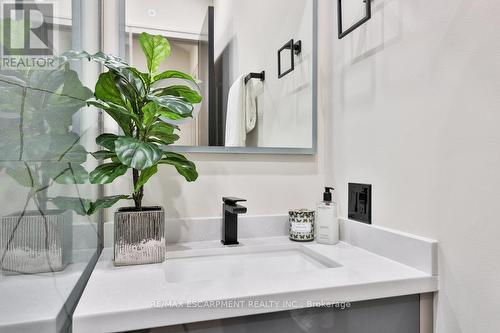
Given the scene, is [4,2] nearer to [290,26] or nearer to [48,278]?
[48,278]

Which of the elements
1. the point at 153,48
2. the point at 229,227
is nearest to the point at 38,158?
the point at 153,48

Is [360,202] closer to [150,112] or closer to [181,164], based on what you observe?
[181,164]

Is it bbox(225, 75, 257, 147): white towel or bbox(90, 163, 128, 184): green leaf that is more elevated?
bbox(225, 75, 257, 147): white towel

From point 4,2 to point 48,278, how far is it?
42 cm

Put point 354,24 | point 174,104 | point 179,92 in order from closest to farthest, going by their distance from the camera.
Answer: point 174,104, point 179,92, point 354,24

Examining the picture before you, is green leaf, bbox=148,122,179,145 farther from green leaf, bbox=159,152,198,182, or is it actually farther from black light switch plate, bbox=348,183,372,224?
black light switch plate, bbox=348,183,372,224

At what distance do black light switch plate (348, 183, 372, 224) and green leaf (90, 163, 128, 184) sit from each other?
2.33 feet

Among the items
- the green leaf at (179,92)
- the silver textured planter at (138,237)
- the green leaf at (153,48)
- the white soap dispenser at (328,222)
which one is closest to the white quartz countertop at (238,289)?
the silver textured planter at (138,237)

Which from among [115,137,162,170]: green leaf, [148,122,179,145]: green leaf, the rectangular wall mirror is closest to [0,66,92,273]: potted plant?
[115,137,162,170]: green leaf

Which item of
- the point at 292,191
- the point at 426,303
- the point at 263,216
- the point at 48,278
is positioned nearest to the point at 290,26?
the point at 292,191

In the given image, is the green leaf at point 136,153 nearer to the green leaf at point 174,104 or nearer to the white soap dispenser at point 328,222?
the green leaf at point 174,104

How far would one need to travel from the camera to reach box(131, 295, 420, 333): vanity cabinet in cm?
62

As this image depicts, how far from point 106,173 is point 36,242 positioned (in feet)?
0.92

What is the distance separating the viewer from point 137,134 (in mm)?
873
